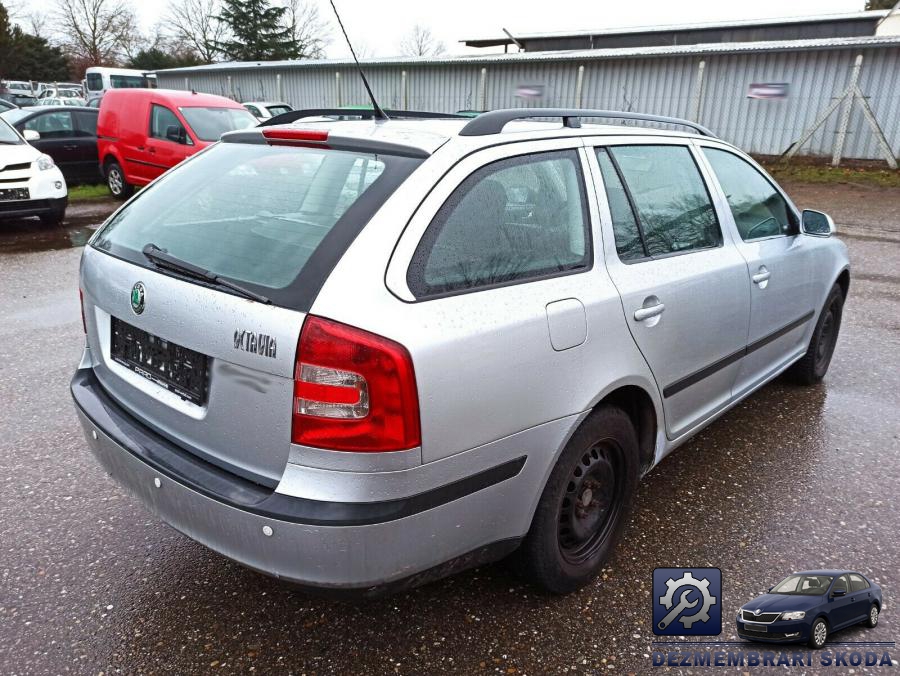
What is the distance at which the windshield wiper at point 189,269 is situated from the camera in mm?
1979

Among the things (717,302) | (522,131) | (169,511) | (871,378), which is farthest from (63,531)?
(871,378)

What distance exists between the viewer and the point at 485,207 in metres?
2.23

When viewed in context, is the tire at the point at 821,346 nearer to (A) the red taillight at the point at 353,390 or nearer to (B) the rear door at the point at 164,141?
(A) the red taillight at the point at 353,390

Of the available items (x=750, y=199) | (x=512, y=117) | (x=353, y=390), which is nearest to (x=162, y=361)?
(x=353, y=390)

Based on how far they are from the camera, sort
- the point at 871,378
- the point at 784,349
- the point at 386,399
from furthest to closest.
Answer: the point at 871,378, the point at 784,349, the point at 386,399

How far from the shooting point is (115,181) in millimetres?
12367

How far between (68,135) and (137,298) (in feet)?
41.8

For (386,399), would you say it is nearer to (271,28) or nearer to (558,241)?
(558,241)

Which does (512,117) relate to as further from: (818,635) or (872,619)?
(872,619)

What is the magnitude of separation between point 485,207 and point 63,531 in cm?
215

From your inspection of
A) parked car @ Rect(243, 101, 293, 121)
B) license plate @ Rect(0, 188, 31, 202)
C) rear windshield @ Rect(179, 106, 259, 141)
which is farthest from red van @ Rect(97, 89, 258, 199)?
parked car @ Rect(243, 101, 293, 121)

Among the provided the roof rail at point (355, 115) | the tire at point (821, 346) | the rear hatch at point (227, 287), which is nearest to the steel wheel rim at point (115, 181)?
the roof rail at point (355, 115)

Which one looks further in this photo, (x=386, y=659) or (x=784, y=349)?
(x=784, y=349)

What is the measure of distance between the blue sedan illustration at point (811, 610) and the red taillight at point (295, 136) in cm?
219
